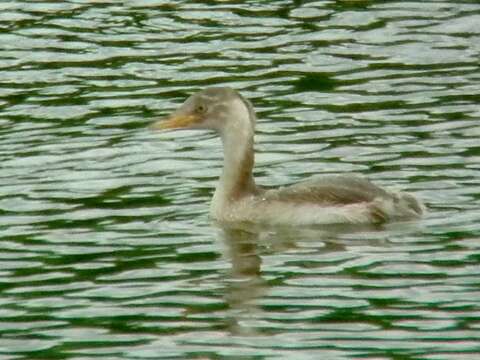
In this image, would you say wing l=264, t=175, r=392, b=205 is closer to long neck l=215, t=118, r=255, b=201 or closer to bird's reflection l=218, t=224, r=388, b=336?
bird's reflection l=218, t=224, r=388, b=336

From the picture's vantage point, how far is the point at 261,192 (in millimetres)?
18859

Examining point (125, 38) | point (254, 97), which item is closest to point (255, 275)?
point (254, 97)

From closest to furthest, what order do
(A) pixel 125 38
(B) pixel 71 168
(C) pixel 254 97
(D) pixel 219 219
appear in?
(D) pixel 219 219 < (B) pixel 71 168 < (C) pixel 254 97 < (A) pixel 125 38

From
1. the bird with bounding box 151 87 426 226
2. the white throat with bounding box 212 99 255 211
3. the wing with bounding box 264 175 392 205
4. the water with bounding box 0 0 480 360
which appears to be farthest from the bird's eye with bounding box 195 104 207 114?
the wing with bounding box 264 175 392 205

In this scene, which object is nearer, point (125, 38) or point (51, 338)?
point (51, 338)

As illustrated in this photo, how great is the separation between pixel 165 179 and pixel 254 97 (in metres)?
3.15

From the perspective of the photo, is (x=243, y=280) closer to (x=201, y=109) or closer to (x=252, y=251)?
(x=252, y=251)

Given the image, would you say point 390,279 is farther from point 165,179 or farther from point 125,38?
point 125,38

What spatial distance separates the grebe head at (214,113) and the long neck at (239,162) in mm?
50

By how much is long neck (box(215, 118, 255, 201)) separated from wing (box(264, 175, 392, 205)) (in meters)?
0.47

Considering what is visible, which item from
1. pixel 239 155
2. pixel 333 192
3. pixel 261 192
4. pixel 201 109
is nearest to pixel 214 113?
pixel 201 109

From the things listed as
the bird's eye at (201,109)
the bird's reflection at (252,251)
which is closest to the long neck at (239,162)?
the bird's eye at (201,109)

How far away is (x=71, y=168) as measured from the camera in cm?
2019

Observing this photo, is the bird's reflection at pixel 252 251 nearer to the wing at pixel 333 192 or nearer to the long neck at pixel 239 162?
the wing at pixel 333 192
